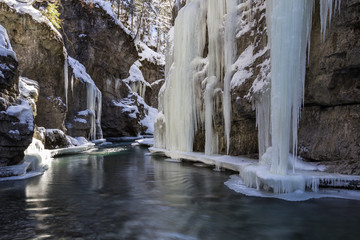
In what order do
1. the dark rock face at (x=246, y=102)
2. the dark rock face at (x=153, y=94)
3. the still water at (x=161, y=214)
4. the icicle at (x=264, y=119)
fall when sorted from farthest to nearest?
the dark rock face at (x=153, y=94), the dark rock face at (x=246, y=102), the icicle at (x=264, y=119), the still water at (x=161, y=214)

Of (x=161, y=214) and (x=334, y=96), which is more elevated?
(x=334, y=96)

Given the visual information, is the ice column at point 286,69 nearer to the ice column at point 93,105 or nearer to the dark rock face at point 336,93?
the dark rock face at point 336,93

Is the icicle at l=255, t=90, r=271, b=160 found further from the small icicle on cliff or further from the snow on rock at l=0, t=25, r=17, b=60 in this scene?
the snow on rock at l=0, t=25, r=17, b=60

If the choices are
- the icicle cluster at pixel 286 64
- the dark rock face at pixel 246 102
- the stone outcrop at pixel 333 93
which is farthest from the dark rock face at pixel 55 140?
the icicle cluster at pixel 286 64

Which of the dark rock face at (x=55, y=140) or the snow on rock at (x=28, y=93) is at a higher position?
the snow on rock at (x=28, y=93)

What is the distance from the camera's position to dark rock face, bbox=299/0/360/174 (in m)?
5.95

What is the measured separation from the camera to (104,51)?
27641 mm

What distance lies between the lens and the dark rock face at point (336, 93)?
5.95 metres

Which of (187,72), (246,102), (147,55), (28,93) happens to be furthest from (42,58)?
(147,55)

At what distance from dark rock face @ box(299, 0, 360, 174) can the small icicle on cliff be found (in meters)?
0.28

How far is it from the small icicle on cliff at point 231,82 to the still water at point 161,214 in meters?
0.88

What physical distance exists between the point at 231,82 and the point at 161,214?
544cm

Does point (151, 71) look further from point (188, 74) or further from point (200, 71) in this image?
point (200, 71)

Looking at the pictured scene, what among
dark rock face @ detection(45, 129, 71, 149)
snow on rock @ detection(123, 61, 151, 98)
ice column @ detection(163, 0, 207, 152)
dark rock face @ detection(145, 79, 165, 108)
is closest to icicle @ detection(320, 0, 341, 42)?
ice column @ detection(163, 0, 207, 152)
